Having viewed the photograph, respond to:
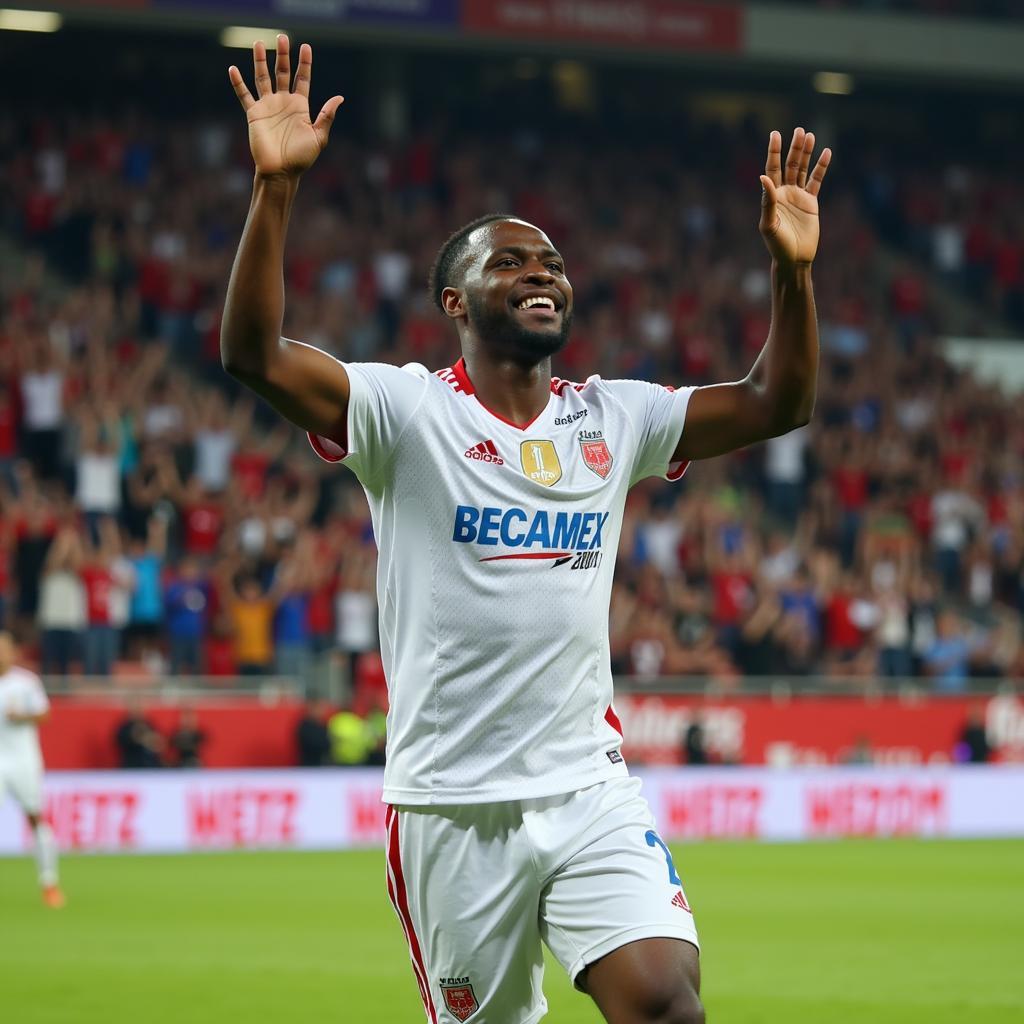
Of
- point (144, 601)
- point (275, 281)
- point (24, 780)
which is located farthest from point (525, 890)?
point (144, 601)

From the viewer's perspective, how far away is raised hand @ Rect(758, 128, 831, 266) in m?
5.53

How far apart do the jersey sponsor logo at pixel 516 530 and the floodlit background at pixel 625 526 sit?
5636 millimetres

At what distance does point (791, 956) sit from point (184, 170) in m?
19.0

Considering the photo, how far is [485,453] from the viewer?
209 inches

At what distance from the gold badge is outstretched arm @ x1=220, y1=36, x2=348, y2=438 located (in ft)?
1.70

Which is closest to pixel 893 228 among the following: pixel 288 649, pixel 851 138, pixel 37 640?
pixel 851 138

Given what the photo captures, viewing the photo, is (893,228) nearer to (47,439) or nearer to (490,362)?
(47,439)

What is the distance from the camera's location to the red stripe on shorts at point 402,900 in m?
5.40

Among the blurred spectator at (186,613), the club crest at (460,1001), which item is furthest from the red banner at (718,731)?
the club crest at (460,1001)

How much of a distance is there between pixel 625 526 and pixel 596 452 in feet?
65.2

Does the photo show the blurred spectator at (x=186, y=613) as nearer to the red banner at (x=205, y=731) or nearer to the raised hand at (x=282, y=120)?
the red banner at (x=205, y=731)

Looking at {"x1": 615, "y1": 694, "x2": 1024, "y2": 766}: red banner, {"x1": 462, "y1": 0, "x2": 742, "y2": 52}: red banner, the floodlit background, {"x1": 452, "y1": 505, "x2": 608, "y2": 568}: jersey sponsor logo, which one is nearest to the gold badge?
{"x1": 452, "y1": 505, "x2": 608, "y2": 568}: jersey sponsor logo

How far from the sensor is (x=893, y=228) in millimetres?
35969

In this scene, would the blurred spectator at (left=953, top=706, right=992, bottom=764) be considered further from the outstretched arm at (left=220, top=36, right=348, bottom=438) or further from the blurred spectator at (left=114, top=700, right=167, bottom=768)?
the outstretched arm at (left=220, top=36, right=348, bottom=438)
